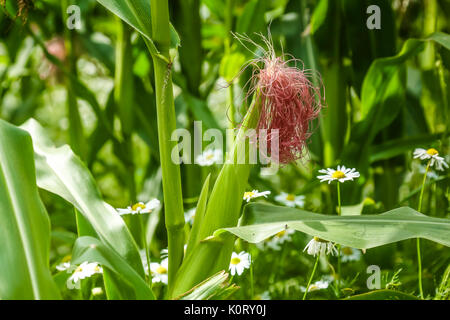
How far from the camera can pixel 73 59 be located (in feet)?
5.55

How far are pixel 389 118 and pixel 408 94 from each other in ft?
1.13

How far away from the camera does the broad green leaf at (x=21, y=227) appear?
84 centimetres

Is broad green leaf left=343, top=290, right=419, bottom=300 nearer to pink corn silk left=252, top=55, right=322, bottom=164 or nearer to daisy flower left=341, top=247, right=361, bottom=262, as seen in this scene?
pink corn silk left=252, top=55, right=322, bottom=164

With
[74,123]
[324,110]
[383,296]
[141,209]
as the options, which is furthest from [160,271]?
[324,110]

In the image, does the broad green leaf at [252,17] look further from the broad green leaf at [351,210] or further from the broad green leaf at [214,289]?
the broad green leaf at [214,289]

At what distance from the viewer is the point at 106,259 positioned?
2.87 feet

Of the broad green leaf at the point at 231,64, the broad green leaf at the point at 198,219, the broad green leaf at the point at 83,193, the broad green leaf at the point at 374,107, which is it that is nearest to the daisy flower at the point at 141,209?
the broad green leaf at the point at 83,193

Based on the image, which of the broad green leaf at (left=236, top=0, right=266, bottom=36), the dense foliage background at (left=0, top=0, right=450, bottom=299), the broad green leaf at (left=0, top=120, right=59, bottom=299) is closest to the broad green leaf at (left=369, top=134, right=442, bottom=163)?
the dense foliage background at (left=0, top=0, right=450, bottom=299)

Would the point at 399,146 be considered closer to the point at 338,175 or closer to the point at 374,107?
the point at 374,107

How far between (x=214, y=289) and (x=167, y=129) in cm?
29
